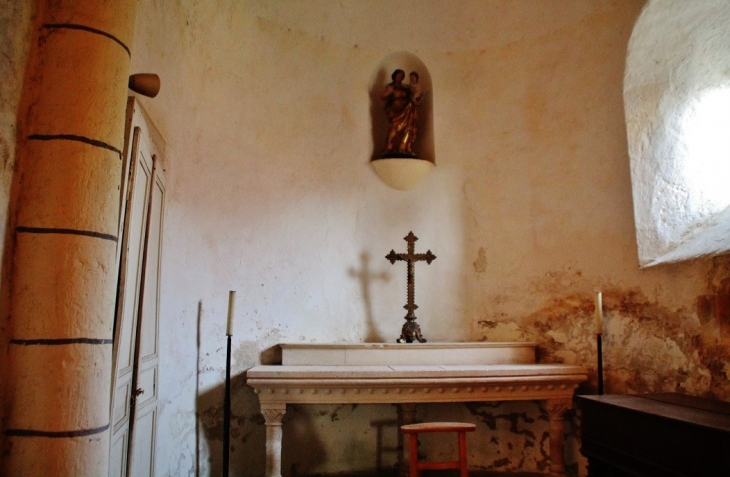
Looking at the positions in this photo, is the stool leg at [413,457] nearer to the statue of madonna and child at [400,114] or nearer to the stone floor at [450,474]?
the stone floor at [450,474]

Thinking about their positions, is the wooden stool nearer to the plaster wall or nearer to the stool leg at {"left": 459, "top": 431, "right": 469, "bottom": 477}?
the stool leg at {"left": 459, "top": 431, "right": 469, "bottom": 477}

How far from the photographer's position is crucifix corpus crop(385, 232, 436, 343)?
4105 mm

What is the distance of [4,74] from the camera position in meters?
1.61

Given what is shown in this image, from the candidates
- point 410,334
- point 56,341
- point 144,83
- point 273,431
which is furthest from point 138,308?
point 410,334

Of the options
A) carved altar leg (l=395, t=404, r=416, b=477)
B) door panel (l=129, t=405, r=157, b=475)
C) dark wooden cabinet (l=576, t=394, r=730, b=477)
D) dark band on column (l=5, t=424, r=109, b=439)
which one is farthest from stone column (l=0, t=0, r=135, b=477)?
carved altar leg (l=395, t=404, r=416, b=477)

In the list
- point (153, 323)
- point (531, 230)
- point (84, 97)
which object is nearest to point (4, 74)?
point (84, 97)

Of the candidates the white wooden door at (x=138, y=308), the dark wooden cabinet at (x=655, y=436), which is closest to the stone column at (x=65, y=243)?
the white wooden door at (x=138, y=308)

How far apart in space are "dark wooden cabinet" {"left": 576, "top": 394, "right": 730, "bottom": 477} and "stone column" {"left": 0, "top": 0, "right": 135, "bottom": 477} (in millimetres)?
2336

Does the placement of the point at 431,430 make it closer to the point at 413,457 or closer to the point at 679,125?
the point at 413,457

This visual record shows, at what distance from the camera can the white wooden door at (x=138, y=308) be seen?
2178 millimetres

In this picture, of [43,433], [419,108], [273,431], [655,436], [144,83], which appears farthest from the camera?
[419,108]

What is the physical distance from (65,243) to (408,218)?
310 centimetres

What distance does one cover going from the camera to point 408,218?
A: 4512 mm

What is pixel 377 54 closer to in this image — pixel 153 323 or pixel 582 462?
pixel 153 323
